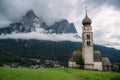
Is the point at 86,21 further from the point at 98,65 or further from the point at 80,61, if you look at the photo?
the point at 98,65

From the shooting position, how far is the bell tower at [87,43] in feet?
312

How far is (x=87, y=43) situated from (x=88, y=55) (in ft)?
15.5

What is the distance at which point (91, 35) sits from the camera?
97938 millimetres

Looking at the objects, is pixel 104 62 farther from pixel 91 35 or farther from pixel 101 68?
pixel 91 35

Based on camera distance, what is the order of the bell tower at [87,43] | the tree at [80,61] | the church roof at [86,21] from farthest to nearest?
1. the church roof at [86,21]
2. the bell tower at [87,43]
3. the tree at [80,61]

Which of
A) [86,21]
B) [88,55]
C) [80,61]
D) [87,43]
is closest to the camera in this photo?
[80,61]

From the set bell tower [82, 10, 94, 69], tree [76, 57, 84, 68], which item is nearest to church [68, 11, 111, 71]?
bell tower [82, 10, 94, 69]

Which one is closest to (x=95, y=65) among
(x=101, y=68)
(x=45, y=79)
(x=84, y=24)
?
(x=101, y=68)

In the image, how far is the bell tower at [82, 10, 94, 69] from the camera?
3743 inches

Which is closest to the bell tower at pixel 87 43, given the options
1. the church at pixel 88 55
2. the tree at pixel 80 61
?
the church at pixel 88 55

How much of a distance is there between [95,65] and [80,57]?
6.10m

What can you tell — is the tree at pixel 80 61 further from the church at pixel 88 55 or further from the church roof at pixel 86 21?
the church roof at pixel 86 21

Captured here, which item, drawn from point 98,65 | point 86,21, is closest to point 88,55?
point 98,65

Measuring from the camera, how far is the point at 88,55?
95.1 meters
